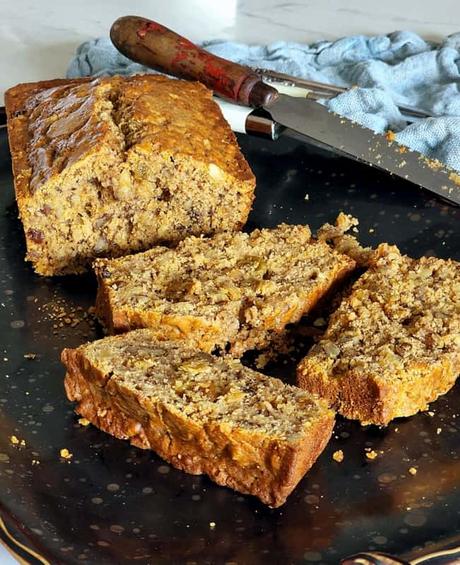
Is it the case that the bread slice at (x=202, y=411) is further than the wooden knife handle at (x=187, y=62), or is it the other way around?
the wooden knife handle at (x=187, y=62)

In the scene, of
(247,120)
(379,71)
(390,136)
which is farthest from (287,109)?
(379,71)

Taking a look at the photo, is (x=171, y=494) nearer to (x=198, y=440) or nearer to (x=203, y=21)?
(x=198, y=440)

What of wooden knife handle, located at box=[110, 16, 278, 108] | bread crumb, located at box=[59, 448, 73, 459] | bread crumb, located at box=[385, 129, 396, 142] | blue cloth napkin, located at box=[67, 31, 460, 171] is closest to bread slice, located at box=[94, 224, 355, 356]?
bread crumb, located at box=[59, 448, 73, 459]

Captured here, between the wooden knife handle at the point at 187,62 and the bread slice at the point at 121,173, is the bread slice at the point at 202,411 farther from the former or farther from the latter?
the wooden knife handle at the point at 187,62

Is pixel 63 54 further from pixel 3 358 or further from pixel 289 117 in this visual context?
pixel 3 358

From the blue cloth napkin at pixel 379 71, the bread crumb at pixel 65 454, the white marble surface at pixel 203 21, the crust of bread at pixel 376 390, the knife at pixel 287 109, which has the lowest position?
the white marble surface at pixel 203 21

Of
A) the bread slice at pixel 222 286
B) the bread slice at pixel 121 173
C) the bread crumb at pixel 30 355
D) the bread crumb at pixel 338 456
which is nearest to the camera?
the bread crumb at pixel 338 456

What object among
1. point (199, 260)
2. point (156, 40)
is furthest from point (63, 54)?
point (199, 260)

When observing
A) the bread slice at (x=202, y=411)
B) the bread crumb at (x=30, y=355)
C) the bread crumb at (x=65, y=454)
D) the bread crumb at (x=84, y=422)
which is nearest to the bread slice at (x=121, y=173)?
the bread crumb at (x=30, y=355)
